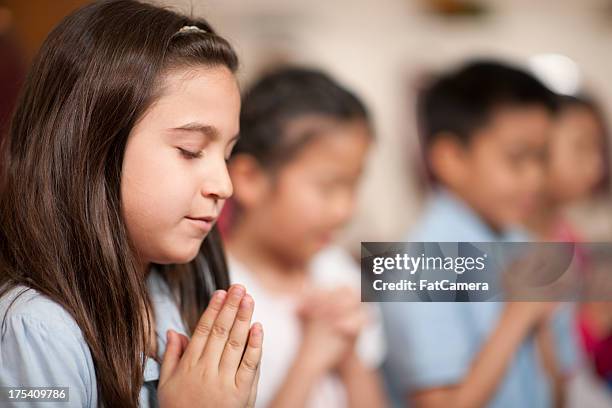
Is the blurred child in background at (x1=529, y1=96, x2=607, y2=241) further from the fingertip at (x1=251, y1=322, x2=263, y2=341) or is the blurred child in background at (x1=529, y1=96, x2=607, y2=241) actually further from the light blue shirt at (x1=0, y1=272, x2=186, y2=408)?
the light blue shirt at (x1=0, y1=272, x2=186, y2=408)

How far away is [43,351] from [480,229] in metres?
0.73

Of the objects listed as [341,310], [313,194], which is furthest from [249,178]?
[341,310]

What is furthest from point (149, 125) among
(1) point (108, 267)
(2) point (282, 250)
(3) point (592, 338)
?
(3) point (592, 338)

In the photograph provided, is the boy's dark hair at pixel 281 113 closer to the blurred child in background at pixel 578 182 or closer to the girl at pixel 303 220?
the girl at pixel 303 220

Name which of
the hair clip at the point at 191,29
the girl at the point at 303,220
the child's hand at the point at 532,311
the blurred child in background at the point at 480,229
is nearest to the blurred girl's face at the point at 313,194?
the girl at the point at 303,220

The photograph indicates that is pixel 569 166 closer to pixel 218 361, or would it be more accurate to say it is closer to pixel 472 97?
pixel 472 97

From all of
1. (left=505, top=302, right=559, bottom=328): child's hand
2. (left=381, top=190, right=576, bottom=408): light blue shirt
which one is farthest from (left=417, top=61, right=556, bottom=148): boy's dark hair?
(left=505, top=302, right=559, bottom=328): child's hand

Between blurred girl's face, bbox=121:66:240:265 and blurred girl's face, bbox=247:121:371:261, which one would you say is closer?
blurred girl's face, bbox=121:66:240:265

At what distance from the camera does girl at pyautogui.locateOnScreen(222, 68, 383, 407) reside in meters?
0.99

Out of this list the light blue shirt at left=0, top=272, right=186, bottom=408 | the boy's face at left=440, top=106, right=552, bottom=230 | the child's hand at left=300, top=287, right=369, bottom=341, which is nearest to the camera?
the light blue shirt at left=0, top=272, right=186, bottom=408

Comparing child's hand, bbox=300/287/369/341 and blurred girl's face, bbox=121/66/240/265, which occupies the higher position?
blurred girl's face, bbox=121/66/240/265

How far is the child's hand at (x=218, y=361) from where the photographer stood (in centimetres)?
58

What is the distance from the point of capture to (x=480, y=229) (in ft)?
3.61

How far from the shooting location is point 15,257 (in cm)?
59
